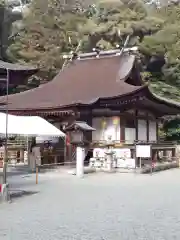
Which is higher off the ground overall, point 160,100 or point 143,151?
point 160,100

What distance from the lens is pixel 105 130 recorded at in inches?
834

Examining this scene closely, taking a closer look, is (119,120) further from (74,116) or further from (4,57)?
(4,57)

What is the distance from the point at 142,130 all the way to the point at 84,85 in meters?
4.65

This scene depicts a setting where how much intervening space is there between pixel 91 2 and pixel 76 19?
7750 millimetres

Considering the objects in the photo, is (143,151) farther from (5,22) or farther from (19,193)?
(5,22)

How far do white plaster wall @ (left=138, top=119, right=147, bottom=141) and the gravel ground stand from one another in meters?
10.5

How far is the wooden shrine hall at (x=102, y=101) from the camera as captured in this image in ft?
66.0

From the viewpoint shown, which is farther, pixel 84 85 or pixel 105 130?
pixel 84 85

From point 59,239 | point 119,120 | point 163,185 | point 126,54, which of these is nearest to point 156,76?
point 126,54

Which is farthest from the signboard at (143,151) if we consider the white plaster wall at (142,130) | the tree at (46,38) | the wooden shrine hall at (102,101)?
the tree at (46,38)

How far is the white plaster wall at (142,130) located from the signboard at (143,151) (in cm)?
522

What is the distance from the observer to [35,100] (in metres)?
22.3

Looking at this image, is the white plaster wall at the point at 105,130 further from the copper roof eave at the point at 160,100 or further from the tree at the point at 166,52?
the tree at the point at 166,52

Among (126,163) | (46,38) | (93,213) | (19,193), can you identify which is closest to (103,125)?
(126,163)
